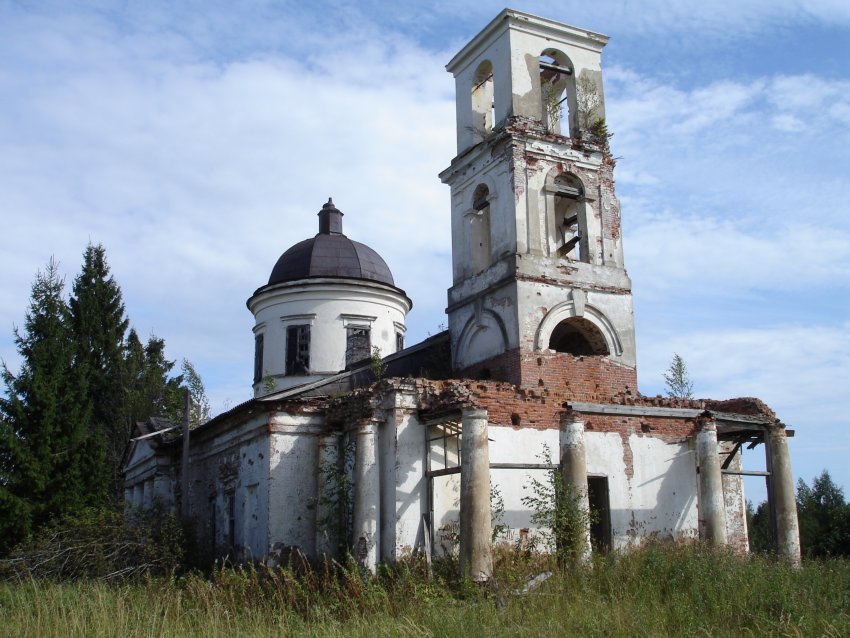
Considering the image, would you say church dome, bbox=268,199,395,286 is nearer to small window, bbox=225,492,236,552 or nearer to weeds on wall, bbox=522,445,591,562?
small window, bbox=225,492,236,552

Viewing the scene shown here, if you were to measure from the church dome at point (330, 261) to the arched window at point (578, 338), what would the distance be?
6898 mm

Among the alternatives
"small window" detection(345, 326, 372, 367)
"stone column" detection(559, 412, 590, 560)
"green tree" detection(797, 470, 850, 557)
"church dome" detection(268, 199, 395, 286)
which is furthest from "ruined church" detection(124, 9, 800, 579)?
"green tree" detection(797, 470, 850, 557)

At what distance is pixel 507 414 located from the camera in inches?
546

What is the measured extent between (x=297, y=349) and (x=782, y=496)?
11.6 metres

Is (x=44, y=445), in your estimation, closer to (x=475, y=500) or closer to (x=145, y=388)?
(x=145, y=388)

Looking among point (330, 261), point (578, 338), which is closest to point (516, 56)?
point (578, 338)

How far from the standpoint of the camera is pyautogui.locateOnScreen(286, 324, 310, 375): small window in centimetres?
2106

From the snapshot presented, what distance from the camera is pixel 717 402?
627 inches

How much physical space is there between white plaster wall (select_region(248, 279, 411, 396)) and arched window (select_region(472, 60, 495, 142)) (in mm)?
5774

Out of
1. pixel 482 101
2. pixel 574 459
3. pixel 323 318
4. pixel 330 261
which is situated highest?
pixel 482 101

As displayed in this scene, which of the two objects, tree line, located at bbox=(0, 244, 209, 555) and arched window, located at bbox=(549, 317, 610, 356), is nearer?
arched window, located at bbox=(549, 317, 610, 356)

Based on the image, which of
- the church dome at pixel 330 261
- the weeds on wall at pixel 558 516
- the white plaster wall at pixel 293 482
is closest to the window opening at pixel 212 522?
the white plaster wall at pixel 293 482

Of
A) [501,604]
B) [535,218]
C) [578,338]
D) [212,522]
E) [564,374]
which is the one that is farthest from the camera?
[212,522]

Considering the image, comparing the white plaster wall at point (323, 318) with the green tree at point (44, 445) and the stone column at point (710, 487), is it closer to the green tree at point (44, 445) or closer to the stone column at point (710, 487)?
the green tree at point (44, 445)
